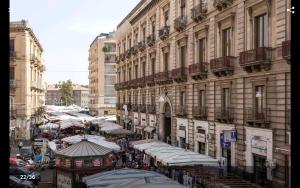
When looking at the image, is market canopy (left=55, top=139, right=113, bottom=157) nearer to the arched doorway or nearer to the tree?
the arched doorway

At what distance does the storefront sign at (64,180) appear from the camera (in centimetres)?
1347

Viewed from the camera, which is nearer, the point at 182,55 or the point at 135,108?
the point at 182,55

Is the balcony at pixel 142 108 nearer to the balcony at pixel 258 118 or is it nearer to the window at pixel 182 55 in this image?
the window at pixel 182 55

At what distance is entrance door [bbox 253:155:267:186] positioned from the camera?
59.7 ft

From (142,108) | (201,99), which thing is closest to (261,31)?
(201,99)

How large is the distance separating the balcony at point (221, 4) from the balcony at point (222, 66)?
9.00 ft

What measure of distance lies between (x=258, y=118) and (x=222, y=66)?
4284mm

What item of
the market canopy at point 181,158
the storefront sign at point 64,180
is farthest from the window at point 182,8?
the storefront sign at point 64,180

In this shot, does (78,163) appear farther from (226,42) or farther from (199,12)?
(199,12)

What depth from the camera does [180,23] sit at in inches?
1169

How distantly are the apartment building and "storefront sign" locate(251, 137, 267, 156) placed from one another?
38mm
